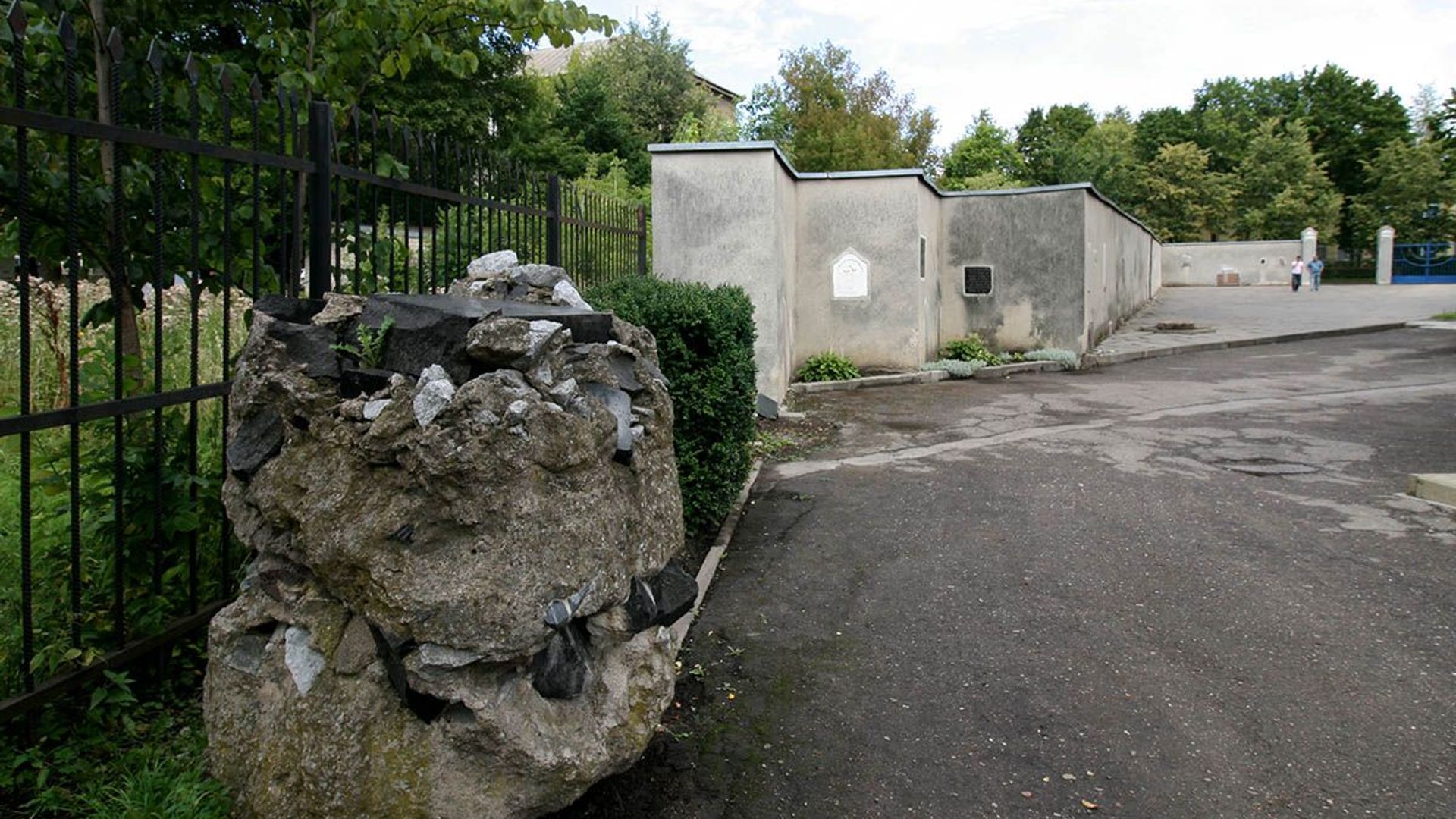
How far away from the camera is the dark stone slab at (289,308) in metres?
3.65

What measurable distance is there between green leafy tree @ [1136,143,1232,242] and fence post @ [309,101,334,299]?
172 feet

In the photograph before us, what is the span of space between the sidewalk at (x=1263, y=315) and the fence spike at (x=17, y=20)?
17124 mm

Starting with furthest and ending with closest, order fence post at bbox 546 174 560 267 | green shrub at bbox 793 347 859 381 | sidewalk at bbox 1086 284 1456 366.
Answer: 1. sidewalk at bbox 1086 284 1456 366
2. green shrub at bbox 793 347 859 381
3. fence post at bbox 546 174 560 267

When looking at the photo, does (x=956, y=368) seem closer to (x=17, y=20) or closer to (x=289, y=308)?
(x=289, y=308)

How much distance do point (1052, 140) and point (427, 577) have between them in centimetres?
6005

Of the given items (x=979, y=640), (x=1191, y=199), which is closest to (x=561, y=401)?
(x=979, y=640)

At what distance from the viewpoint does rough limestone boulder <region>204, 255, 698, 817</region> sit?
3014mm

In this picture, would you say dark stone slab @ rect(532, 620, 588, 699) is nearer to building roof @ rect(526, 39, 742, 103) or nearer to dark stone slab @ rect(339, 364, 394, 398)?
dark stone slab @ rect(339, 364, 394, 398)

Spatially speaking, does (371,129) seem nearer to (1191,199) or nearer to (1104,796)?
(1104,796)

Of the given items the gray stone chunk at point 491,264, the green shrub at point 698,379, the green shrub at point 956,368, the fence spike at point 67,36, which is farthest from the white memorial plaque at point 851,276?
the fence spike at point 67,36

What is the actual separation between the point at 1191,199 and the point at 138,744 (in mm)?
55044

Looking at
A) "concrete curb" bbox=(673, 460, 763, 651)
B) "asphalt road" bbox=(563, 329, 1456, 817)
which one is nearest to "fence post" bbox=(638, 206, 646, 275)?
"asphalt road" bbox=(563, 329, 1456, 817)

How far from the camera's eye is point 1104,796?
3805 millimetres

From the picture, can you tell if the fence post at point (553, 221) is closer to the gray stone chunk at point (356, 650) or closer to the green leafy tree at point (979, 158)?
the gray stone chunk at point (356, 650)
